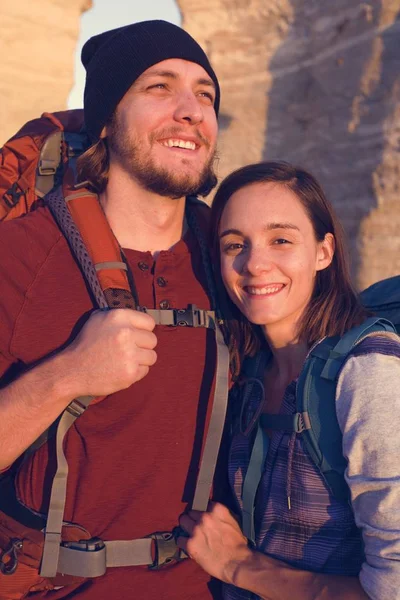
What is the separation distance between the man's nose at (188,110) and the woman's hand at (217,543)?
4.15 feet

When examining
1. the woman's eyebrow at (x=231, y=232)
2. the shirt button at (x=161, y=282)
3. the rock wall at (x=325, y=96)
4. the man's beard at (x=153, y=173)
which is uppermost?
the rock wall at (x=325, y=96)

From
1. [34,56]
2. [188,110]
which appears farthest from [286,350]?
[34,56]

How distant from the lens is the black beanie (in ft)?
7.59

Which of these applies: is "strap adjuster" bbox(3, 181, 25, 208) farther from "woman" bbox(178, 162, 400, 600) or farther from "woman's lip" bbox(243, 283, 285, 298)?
"woman's lip" bbox(243, 283, 285, 298)

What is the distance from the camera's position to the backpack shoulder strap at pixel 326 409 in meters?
1.54

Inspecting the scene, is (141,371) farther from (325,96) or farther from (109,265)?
(325,96)

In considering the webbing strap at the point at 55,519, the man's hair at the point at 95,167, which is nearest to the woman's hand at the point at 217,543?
the webbing strap at the point at 55,519

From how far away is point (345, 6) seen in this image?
7828 mm

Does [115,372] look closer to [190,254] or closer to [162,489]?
[162,489]

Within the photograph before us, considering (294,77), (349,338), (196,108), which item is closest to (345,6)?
(294,77)

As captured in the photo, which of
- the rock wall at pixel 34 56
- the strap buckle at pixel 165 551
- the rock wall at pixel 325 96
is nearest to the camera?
the strap buckle at pixel 165 551

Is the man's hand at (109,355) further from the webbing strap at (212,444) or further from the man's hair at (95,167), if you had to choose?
the man's hair at (95,167)

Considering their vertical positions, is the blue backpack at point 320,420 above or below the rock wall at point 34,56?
below

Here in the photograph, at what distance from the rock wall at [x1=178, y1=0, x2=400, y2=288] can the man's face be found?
4.90 metres
